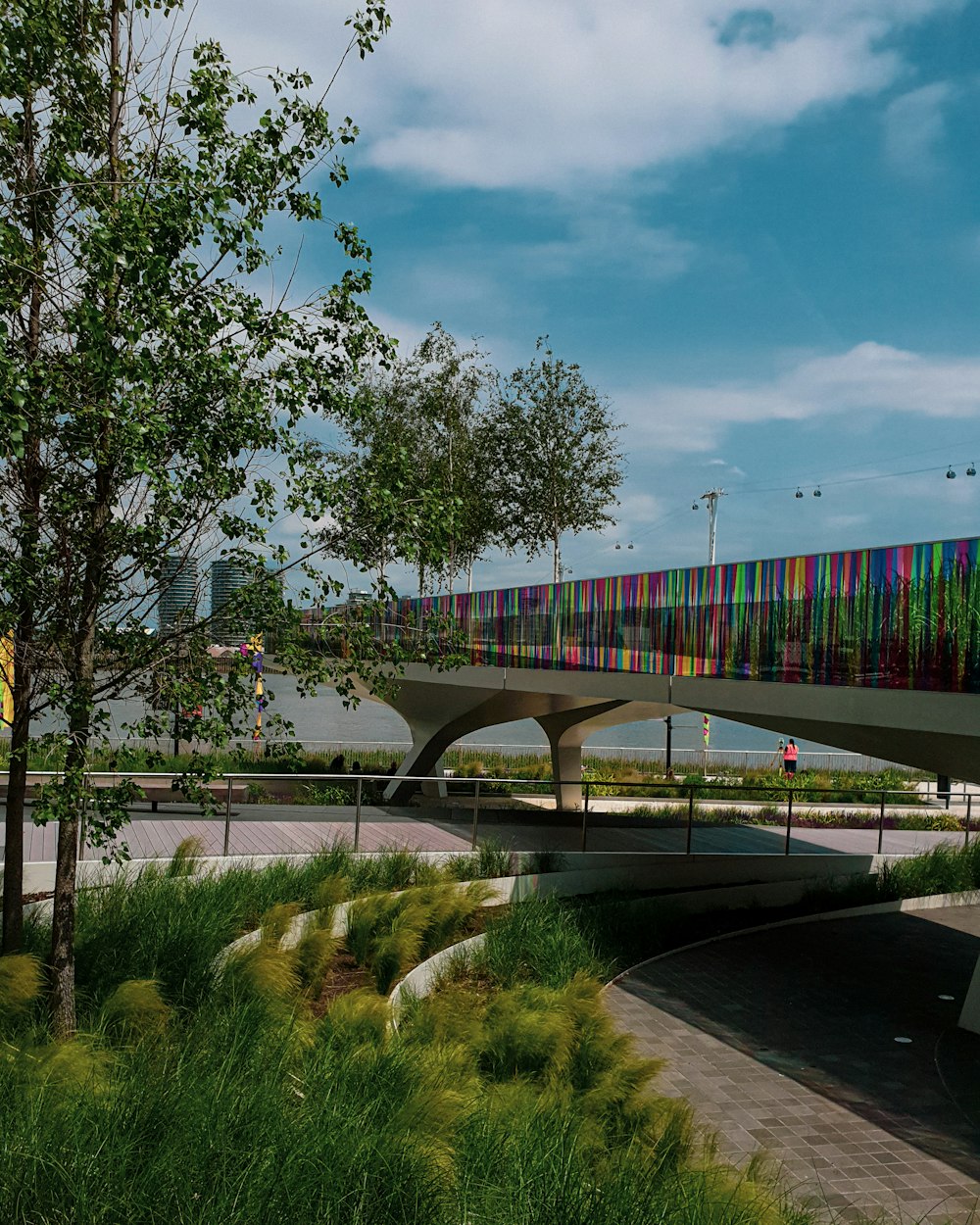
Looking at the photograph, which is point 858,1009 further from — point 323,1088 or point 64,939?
point 64,939

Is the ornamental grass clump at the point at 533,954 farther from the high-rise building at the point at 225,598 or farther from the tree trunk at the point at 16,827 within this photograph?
the high-rise building at the point at 225,598

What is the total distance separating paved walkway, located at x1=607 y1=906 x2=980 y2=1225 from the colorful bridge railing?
3.64 m

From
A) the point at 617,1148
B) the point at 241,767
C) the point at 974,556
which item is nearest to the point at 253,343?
the point at 617,1148

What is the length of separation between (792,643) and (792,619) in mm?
294

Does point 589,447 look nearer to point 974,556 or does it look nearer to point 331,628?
point 974,556

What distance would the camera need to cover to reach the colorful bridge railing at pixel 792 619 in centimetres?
1075

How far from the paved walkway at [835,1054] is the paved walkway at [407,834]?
2.78 m

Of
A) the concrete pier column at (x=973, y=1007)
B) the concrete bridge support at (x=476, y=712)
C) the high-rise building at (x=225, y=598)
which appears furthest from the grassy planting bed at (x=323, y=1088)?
the concrete bridge support at (x=476, y=712)

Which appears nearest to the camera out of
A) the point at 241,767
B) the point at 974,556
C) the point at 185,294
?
the point at 185,294

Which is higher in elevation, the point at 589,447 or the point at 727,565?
the point at 589,447

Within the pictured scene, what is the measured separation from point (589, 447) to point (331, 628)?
30299 millimetres

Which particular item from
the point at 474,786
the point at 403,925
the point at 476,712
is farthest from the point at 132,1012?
the point at 476,712

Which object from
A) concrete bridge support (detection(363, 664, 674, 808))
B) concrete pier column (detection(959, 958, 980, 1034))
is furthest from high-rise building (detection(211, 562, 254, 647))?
concrete bridge support (detection(363, 664, 674, 808))

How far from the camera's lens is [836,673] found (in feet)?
40.6
